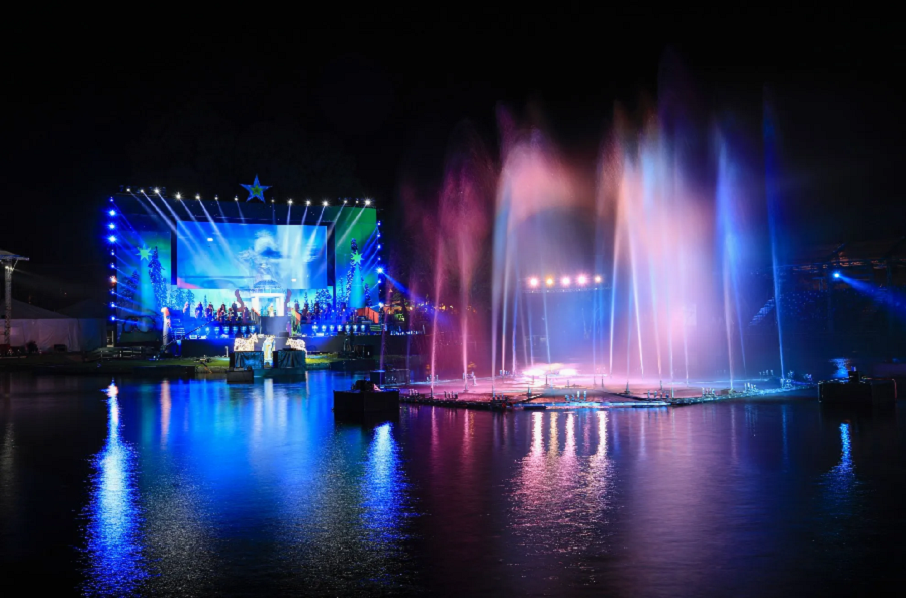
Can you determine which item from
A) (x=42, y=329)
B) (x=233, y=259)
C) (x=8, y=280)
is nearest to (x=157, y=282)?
(x=233, y=259)

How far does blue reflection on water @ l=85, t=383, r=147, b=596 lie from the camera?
22.1 ft

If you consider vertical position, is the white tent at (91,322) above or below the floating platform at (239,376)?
above

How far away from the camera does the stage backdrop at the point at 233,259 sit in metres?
50.0

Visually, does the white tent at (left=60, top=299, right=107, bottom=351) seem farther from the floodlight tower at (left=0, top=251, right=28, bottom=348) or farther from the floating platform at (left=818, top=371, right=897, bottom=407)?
the floating platform at (left=818, top=371, right=897, bottom=407)

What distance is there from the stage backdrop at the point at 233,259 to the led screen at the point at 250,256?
6 cm

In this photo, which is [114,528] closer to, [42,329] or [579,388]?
[579,388]

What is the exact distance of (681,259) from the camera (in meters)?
39.5

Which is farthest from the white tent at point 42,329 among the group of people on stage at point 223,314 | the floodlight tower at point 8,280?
the group of people on stage at point 223,314

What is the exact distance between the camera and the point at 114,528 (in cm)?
842

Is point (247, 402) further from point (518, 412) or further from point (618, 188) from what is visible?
point (618, 188)

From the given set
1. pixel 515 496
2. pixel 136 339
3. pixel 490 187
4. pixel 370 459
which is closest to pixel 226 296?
pixel 136 339

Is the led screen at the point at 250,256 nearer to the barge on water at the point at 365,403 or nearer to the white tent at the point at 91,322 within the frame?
the white tent at the point at 91,322

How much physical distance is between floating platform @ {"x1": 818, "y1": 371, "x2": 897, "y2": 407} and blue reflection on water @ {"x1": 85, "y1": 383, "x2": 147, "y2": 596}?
45.9ft

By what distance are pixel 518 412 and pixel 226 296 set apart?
124ft
